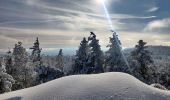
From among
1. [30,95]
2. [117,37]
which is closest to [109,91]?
[30,95]

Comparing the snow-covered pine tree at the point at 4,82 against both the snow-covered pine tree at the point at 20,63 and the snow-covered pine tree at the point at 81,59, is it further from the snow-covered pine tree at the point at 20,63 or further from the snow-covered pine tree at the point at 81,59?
the snow-covered pine tree at the point at 20,63

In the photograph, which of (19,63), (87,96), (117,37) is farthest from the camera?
(19,63)

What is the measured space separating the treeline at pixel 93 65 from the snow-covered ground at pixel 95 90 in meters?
30.7

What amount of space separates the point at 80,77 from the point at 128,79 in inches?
116

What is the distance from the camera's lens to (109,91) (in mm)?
17406

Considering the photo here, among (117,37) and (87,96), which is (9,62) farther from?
(87,96)

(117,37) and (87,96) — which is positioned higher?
(117,37)

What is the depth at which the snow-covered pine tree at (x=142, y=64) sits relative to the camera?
205 feet

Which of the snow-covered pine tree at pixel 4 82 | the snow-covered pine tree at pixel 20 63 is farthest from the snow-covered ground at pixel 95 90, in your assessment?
the snow-covered pine tree at pixel 20 63

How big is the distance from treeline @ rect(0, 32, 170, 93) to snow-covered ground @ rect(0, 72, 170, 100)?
30.7 meters

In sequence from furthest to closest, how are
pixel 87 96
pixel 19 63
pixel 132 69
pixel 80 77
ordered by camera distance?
1. pixel 19 63
2. pixel 132 69
3. pixel 80 77
4. pixel 87 96

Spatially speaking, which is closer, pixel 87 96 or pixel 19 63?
pixel 87 96

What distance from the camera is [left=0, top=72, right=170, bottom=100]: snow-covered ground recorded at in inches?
675

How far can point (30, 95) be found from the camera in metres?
18.0
